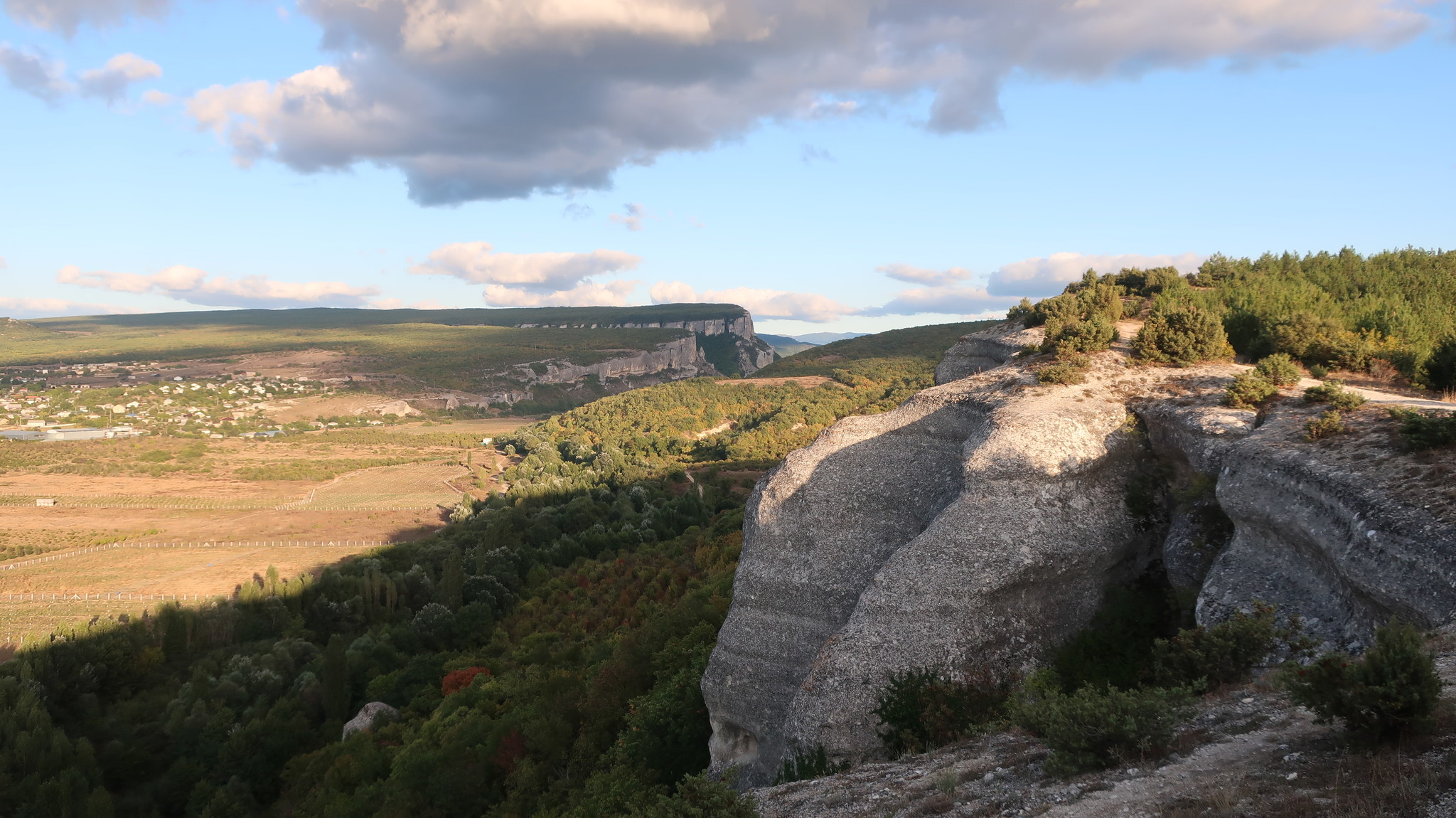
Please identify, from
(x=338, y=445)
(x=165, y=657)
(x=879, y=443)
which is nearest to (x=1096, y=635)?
(x=879, y=443)

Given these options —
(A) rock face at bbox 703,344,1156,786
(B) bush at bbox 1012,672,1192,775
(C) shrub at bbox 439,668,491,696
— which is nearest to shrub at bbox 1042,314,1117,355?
Result: (A) rock face at bbox 703,344,1156,786

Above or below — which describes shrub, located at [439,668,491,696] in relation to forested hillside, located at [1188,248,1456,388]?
below

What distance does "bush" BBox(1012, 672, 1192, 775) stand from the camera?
9.01 meters

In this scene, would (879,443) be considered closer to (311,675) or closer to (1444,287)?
(1444,287)

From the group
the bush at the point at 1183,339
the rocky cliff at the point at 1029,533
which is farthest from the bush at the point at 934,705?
the bush at the point at 1183,339

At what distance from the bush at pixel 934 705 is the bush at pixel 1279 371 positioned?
965 centimetres

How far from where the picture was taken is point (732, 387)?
15062 centimetres

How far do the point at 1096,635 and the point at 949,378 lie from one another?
1537 cm

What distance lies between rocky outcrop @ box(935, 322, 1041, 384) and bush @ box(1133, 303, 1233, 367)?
544 centimetres

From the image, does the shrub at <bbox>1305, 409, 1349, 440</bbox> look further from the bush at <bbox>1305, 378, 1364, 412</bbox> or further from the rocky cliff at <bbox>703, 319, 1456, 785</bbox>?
the bush at <bbox>1305, 378, 1364, 412</bbox>

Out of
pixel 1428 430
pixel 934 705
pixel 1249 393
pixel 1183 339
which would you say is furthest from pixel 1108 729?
pixel 1183 339

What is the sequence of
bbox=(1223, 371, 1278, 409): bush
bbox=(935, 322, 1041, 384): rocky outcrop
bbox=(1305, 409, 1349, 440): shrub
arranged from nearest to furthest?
bbox=(1305, 409, 1349, 440): shrub → bbox=(1223, 371, 1278, 409): bush → bbox=(935, 322, 1041, 384): rocky outcrop

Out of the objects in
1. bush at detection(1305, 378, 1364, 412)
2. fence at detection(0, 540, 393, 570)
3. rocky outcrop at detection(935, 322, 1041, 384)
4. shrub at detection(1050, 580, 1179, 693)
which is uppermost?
rocky outcrop at detection(935, 322, 1041, 384)

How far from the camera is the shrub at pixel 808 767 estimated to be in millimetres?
14266
